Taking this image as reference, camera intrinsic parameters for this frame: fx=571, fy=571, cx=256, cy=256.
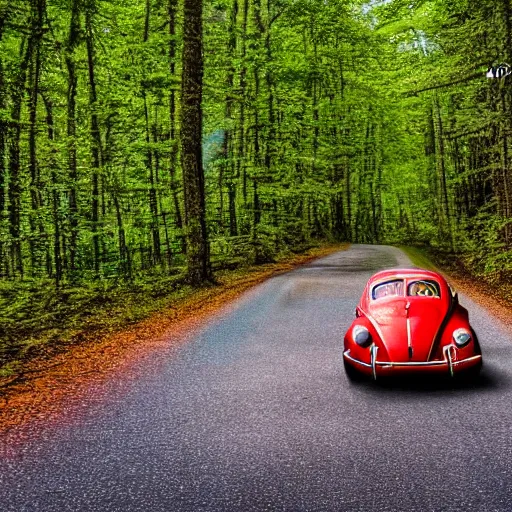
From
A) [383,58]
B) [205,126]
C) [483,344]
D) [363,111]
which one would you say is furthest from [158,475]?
[363,111]

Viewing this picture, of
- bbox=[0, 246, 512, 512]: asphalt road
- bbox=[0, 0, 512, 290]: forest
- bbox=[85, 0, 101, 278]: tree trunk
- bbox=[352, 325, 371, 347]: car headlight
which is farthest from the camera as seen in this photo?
bbox=[85, 0, 101, 278]: tree trunk

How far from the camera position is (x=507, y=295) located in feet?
44.6

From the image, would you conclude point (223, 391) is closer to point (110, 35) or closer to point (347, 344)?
point (347, 344)

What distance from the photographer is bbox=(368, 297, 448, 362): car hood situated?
639 centimetres

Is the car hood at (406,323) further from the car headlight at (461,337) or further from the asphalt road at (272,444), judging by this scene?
the asphalt road at (272,444)

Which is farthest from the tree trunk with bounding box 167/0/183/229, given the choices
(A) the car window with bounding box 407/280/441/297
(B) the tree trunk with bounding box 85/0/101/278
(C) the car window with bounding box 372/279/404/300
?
(A) the car window with bounding box 407/280/441/297

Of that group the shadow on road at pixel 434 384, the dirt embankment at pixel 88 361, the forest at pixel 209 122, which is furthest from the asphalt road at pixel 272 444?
the forest at pixel 209 122

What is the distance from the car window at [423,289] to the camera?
7.32m

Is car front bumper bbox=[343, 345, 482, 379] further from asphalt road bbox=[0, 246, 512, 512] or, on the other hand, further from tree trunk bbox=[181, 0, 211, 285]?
tree trunk bbox=[181, 0, 211, 285]

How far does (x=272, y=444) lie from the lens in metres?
5.05

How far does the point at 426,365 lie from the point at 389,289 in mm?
1432

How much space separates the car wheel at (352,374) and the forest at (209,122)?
8.85 m

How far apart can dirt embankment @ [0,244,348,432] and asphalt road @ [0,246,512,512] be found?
0.42 meters

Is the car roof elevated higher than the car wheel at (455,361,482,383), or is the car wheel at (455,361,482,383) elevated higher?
the car roof
